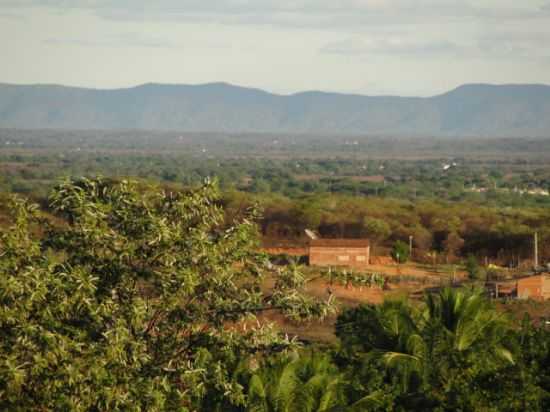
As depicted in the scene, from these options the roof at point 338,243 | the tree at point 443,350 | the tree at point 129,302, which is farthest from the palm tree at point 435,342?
the roof at point 338,243

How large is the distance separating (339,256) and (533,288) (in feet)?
32.5

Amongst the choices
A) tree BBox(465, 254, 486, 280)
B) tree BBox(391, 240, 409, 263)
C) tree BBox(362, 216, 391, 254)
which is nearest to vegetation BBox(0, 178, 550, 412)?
tree BBox(465, 254, 486, 280)

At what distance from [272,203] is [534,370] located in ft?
150

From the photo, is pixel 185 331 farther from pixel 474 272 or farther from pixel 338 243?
pixel 338 243

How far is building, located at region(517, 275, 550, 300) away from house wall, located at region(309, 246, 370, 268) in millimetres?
9316

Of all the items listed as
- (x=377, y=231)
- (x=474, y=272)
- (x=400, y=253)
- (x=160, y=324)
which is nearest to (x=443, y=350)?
(x=160, y=324)

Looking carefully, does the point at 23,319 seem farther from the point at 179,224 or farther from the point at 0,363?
the point at 179,224

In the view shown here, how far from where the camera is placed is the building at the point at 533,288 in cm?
3306

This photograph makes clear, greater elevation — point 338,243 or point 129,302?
point 129,302

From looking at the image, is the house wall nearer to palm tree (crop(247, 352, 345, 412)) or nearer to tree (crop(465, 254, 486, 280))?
tree (crop(465, 254, 486, 280))

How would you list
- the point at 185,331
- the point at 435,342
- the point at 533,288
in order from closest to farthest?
the point at 185,331 < the point at 435,342 < the point at 533,288

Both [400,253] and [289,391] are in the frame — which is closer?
[289,391]

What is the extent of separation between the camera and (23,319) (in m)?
10.7

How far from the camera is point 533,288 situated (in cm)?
3325
